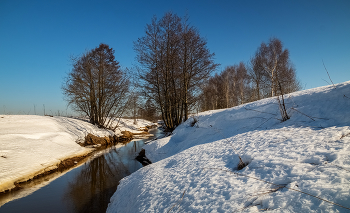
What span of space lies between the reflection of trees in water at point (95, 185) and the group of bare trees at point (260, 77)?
326 inches

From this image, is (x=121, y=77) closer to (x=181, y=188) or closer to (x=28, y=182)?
(x=28, y=182)

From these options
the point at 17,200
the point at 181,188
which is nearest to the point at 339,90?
the point at 181,188

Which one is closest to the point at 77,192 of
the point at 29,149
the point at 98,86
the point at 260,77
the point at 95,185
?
the point at 95,185

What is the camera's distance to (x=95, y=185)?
19.7ft

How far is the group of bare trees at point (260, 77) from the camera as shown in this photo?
16.9 meters

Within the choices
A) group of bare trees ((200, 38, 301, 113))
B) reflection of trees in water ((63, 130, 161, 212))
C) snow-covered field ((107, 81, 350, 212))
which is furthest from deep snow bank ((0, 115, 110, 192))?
group of bare trees ((200, 38, 301, 113))

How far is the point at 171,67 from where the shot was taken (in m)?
12.9

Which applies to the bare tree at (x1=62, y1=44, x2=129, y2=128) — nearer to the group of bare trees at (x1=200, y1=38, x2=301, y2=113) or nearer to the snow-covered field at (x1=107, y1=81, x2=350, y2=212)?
the group of bare trees at (x1=200, y1=38, x2=301, y2=113)

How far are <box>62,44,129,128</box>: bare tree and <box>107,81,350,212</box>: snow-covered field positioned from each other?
1497 centimetres

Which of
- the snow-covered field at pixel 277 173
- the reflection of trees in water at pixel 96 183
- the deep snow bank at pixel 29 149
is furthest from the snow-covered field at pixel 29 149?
the snow-covered field at pixel 277 173

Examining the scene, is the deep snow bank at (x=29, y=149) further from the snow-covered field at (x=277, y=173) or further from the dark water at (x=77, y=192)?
the snow-covered field at (x=277, y=173)

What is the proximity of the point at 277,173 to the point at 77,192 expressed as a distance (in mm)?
5927

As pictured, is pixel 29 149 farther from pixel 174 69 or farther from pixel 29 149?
pixel 174 69

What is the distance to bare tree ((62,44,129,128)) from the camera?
16.4m
